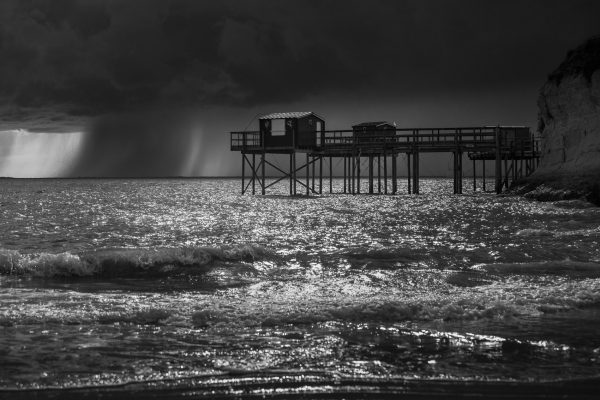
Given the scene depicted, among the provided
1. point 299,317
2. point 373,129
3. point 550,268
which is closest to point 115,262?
point 299,317

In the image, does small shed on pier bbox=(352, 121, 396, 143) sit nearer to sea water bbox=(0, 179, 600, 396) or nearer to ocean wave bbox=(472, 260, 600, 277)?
sea water bbox=(0, 179, 600, 396)

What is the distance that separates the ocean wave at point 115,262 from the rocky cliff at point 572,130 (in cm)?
2655

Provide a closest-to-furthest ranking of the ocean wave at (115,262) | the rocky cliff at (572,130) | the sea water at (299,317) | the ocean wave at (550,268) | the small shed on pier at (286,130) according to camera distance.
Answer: the sea water at (299,317) → the ocean wave at (550,268) → the ocean wave at (115,262) → the rocky cliff at (572,130) → the small shed on pier at (286,130)

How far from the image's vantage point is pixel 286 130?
166ft

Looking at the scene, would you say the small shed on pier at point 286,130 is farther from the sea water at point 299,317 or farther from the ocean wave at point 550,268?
the ocean wave at point 550,268

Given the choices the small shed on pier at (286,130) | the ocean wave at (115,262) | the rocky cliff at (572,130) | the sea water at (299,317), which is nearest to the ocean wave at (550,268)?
the sea water at (299,317)

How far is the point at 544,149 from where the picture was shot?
45719 mm

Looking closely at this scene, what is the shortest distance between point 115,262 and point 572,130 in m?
34.4

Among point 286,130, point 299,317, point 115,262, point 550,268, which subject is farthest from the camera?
point 286,130

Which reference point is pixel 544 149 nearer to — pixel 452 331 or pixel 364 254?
pixel 364 254

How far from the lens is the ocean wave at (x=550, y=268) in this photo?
1349 cm

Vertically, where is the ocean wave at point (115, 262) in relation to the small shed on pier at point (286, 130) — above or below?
below

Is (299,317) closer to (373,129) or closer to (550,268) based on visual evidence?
(550,268)

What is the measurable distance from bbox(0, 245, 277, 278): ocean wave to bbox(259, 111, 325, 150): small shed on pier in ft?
112
